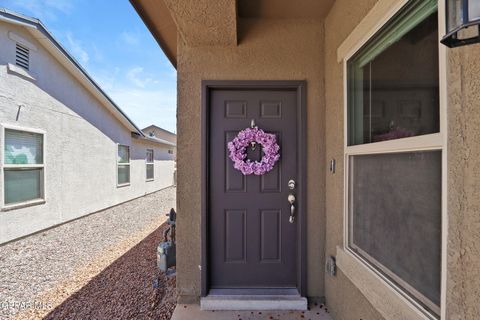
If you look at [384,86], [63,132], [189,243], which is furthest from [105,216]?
[384,86]

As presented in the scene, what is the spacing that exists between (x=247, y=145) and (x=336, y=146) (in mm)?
876

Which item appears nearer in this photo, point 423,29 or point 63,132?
point 423,29

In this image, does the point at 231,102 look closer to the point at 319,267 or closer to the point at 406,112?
the point at 406,112

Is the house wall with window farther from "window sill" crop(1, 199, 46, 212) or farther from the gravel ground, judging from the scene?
"window sill" crop(1, 199, 46, 212)

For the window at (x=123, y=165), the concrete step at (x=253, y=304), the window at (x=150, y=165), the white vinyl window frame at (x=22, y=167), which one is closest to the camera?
the concrete step at (x=253, y=304)

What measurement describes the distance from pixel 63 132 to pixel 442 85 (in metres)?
7.07

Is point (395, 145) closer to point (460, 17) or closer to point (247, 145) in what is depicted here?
point (460, 17)

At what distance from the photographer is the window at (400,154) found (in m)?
1.17

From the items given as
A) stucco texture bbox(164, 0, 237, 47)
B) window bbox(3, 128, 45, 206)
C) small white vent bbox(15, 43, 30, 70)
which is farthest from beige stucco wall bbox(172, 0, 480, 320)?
small white vent bbox(15, 43, 30, 70)

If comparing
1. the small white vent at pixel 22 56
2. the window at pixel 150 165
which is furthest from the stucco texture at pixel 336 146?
the window at pixel 150 165

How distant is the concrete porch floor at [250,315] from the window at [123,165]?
7.19 m

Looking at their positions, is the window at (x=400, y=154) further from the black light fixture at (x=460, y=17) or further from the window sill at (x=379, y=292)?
the black light fixture at (x=460, y=17)

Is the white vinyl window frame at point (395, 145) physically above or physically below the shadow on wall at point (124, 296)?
above

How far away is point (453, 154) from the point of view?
1.01 meters
